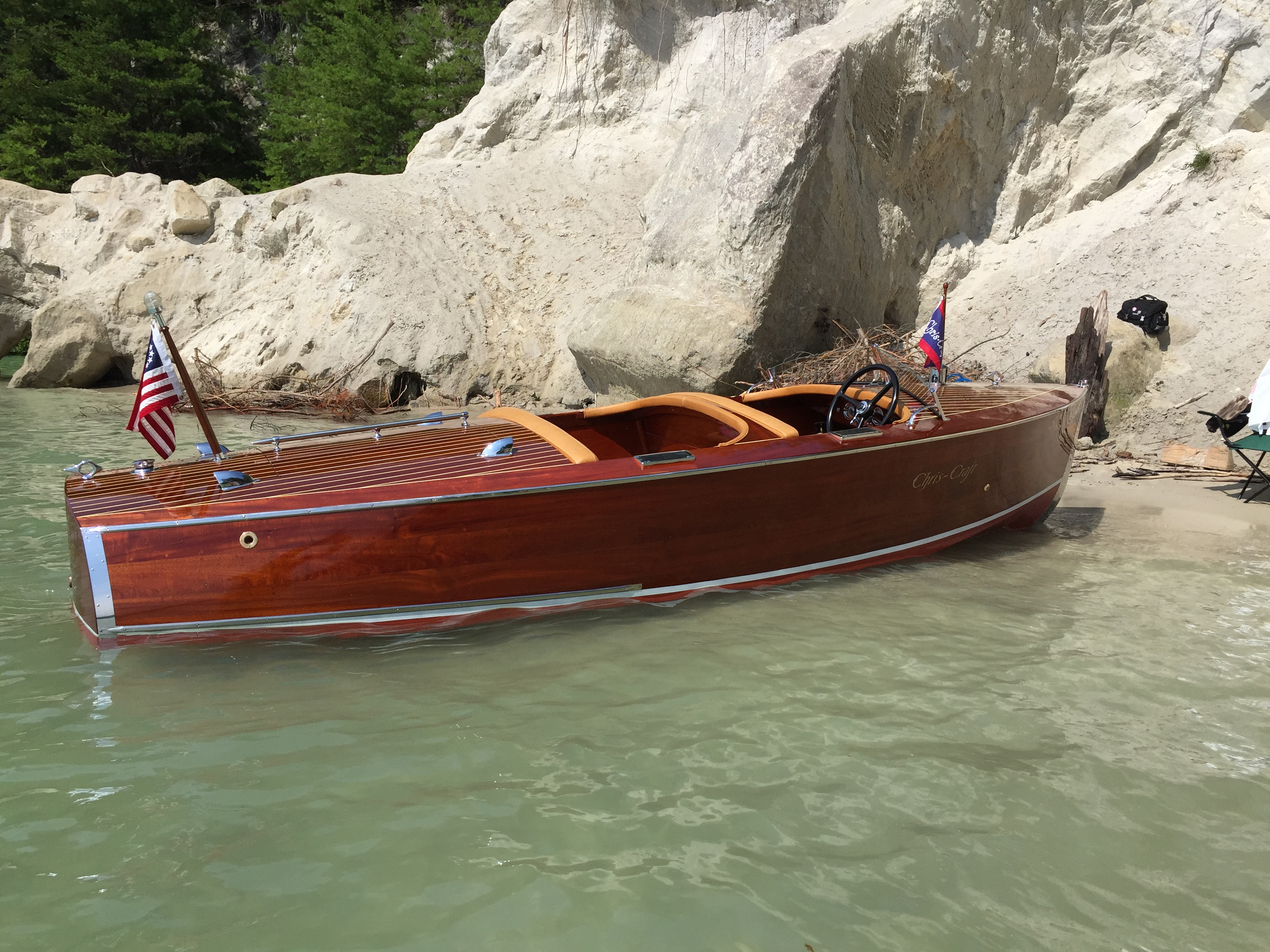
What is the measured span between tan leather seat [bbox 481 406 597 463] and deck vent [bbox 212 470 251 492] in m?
1.41

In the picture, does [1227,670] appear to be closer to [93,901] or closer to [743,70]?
[93,901]

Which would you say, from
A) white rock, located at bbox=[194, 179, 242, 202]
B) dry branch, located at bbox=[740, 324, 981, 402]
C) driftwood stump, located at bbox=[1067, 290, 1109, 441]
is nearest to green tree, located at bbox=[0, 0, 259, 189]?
white rock, located at bbox=[194, 179, 242, 202]

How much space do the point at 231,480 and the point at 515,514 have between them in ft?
4.10

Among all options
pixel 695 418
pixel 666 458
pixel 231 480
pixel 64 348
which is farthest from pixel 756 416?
pixel 64 348

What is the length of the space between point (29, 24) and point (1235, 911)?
31.0 metres

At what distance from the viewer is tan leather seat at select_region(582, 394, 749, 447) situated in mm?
5020

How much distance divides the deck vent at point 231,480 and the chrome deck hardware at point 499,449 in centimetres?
106

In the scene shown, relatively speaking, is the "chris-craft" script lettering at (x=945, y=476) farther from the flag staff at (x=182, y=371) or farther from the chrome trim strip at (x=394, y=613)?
the flag staff at (x=182, y=371)

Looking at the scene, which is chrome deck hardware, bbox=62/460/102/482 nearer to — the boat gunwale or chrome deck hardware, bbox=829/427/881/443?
the boat gunwale

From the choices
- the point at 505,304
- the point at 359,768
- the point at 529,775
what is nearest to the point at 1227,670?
the point at 529,775

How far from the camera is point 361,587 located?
385cm

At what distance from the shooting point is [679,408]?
5387 mm

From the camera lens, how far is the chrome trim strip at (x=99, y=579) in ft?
11.8

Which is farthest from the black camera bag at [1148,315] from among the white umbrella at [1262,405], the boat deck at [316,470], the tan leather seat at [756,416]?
the boat deck at [316,470]
